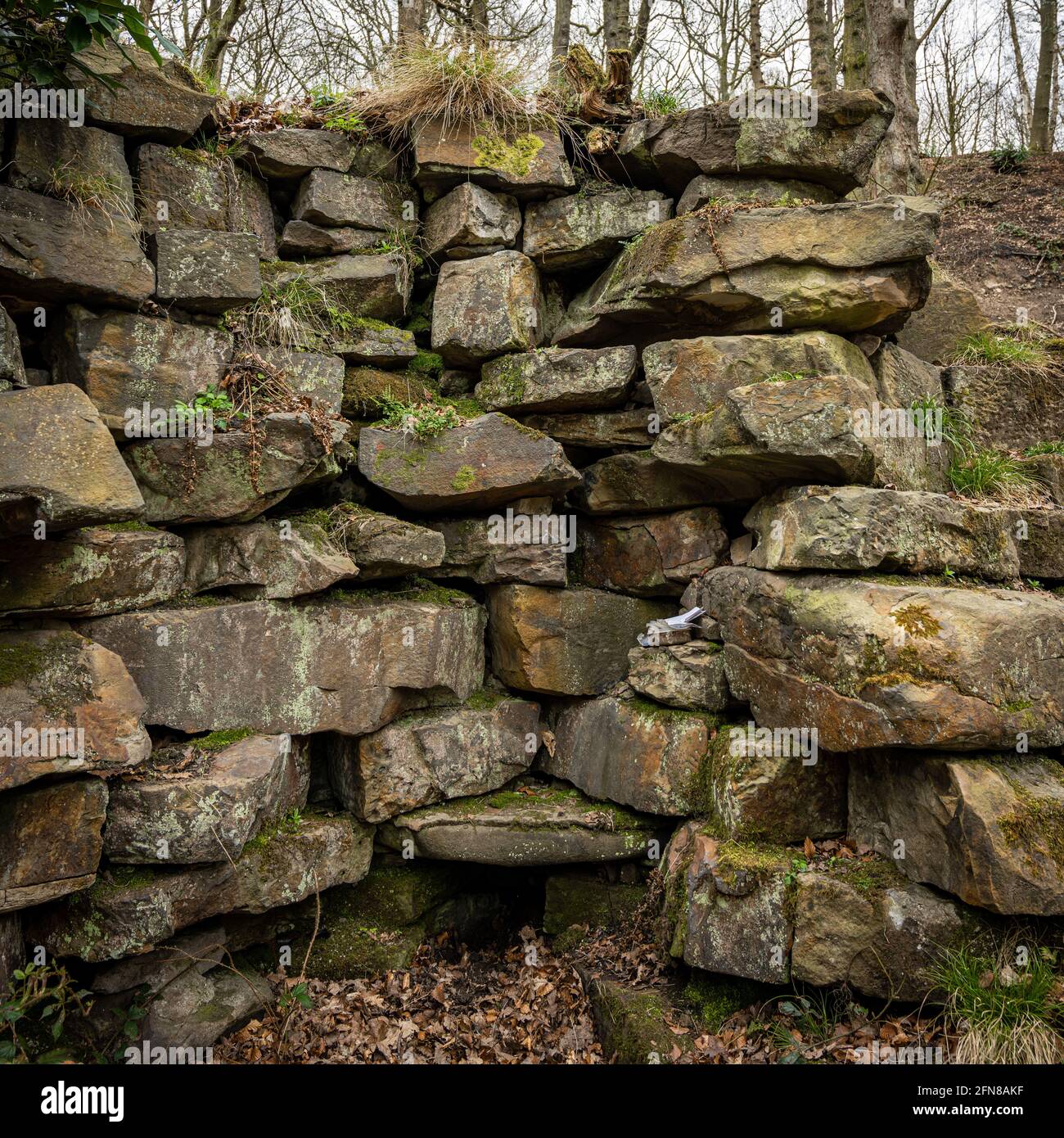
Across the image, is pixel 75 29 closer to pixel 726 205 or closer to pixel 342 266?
pixel 342 266

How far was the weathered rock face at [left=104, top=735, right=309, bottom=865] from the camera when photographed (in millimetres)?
4668

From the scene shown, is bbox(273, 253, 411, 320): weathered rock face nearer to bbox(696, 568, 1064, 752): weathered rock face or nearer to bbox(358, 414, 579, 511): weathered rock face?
bbox(358, 414, 579, 511): weathered rock face

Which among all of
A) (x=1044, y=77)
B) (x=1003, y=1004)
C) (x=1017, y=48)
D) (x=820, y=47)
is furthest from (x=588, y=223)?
(x=1017, y=48)

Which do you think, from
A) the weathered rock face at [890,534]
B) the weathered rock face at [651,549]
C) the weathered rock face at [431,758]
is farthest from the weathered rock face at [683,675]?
the weathered rock face at [431,758]

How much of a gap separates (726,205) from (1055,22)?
453 inches

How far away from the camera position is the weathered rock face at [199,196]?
557 cm

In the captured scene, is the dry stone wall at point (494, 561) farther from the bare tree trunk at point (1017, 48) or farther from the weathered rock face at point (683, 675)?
the bare tree trunk at point (1017, 48)

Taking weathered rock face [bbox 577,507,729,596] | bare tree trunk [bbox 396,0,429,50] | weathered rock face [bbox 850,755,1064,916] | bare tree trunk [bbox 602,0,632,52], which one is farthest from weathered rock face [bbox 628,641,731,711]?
bare tree trunk [bbox 396,0,429,50]

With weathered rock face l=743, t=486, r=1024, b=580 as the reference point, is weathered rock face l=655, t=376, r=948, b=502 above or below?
above

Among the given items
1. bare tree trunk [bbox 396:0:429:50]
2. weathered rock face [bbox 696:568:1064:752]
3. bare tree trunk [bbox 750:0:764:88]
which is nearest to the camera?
weathered rock face [bbox 696:568:1064:752]

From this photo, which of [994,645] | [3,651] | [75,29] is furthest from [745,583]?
[75,29]

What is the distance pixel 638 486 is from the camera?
20.2ft

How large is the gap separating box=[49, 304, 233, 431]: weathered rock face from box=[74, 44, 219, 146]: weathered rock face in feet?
4.33

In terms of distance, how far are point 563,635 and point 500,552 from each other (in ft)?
2.53
